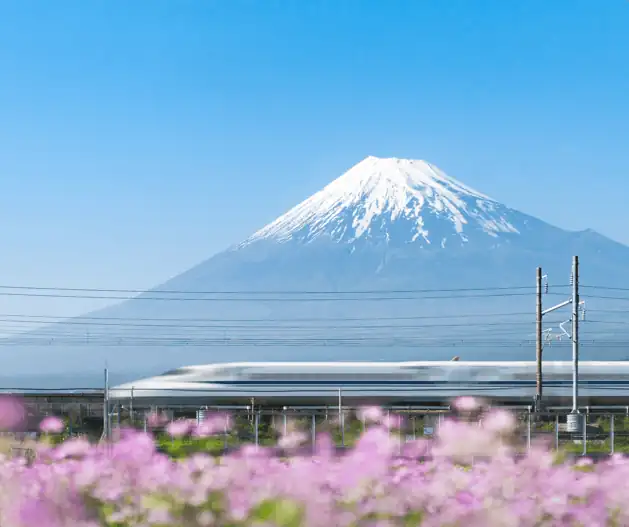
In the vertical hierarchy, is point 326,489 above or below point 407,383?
above

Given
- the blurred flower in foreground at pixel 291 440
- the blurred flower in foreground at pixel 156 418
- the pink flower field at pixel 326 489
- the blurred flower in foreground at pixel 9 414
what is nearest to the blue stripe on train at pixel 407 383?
the blurred flower in foreground at pixel 156 418

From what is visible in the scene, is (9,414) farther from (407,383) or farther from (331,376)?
(331,376)

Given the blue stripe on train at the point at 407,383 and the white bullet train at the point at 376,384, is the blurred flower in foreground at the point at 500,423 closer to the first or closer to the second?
the white bullet train at the point at 376,384

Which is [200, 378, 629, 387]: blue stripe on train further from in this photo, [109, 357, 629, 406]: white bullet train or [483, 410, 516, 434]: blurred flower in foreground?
[483, 410, 516, 434]: blurred flower in foreground

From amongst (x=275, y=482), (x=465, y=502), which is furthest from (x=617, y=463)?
(x=275, y=482)

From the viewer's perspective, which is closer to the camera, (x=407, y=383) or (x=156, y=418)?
(x=156, y=418)

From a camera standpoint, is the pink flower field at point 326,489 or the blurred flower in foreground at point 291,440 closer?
the pink flower field at point 326,489

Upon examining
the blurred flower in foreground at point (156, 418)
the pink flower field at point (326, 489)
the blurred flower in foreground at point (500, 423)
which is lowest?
the blurred flower in foreground at point (156, 418)

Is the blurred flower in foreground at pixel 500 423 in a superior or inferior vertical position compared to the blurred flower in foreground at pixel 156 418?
superior

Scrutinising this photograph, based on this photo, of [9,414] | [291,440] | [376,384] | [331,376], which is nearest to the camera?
[9,414]

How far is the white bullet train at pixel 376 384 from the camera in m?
60.6

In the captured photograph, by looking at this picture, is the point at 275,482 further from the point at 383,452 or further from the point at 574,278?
the point at 574,278

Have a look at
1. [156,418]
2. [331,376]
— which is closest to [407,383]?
[331,376]

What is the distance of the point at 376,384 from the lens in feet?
201
